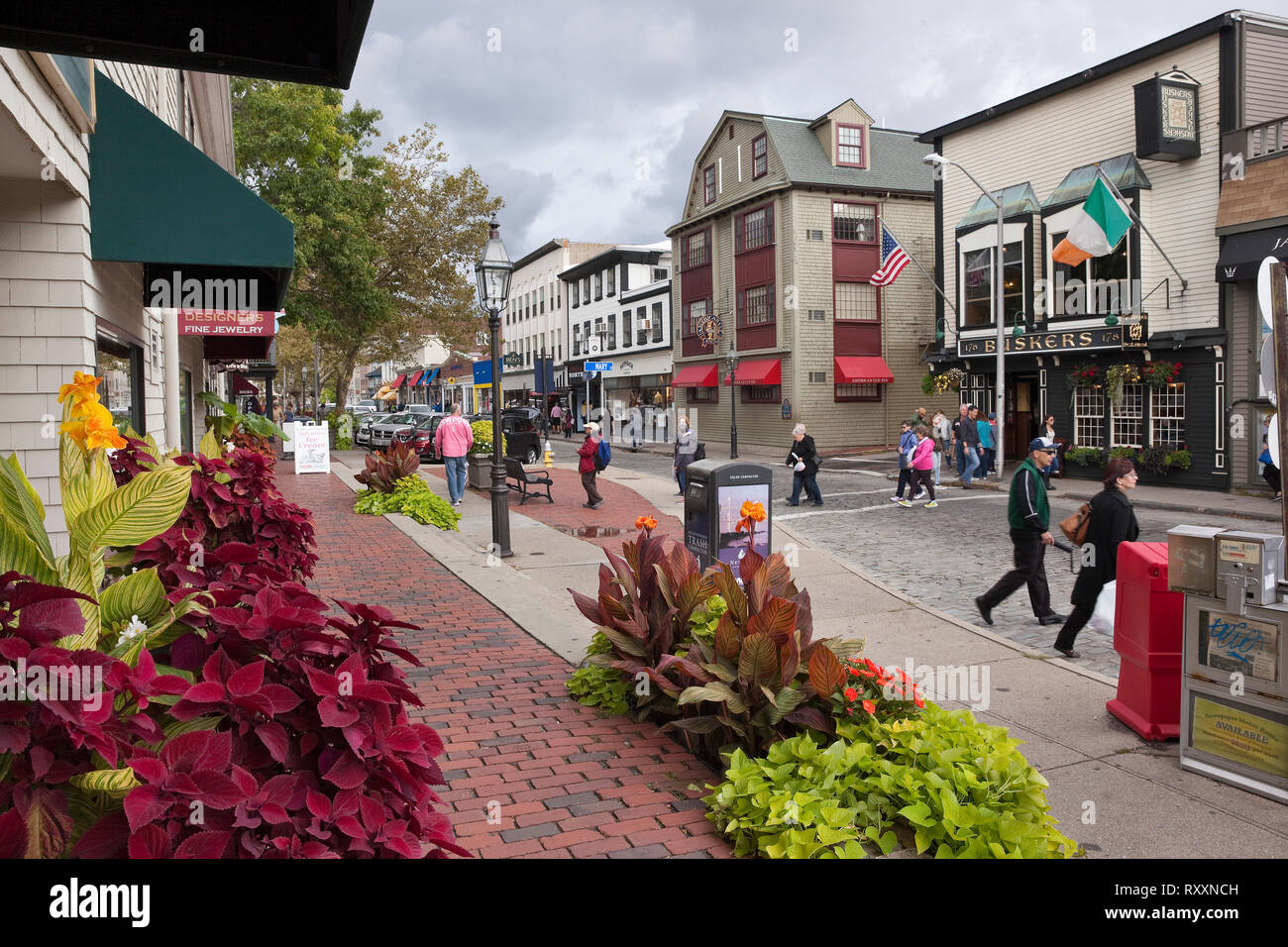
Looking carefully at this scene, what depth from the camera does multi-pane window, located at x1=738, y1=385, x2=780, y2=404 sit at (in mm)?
37406

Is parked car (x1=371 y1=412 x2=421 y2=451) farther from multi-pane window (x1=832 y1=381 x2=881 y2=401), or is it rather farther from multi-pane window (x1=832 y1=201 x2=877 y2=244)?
multi-pane window (x1=832 y1=201 x2=877 y2=244)

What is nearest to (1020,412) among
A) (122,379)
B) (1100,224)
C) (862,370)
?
(1100,224)

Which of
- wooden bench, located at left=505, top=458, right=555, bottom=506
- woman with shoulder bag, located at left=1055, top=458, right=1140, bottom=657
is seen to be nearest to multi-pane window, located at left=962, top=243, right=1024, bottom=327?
wooden bench, located at left=505, top=458, right=555, bottom=506

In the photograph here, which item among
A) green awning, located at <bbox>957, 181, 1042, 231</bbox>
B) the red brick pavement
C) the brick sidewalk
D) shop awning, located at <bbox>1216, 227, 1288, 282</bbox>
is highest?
green awning, located at <bbox>957, 181, 1042, 231</bbox>

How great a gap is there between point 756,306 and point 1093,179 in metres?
16.4

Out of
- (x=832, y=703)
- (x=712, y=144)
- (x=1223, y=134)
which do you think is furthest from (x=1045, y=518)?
(x=712, y=144)

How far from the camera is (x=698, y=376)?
41.8 m

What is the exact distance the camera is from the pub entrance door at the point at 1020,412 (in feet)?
89.0

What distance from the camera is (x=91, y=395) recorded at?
337cm

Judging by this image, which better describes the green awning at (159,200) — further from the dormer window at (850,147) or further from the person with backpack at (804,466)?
the dormer window at (850,147)

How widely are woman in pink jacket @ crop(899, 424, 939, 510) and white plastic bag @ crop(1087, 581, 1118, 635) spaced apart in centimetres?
1086

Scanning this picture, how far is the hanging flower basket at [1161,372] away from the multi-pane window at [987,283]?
183 inches

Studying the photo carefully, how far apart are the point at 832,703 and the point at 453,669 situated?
292 cm

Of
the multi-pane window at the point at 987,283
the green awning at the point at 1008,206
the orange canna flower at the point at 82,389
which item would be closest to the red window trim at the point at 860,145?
the green awning at the point at 1008,206
